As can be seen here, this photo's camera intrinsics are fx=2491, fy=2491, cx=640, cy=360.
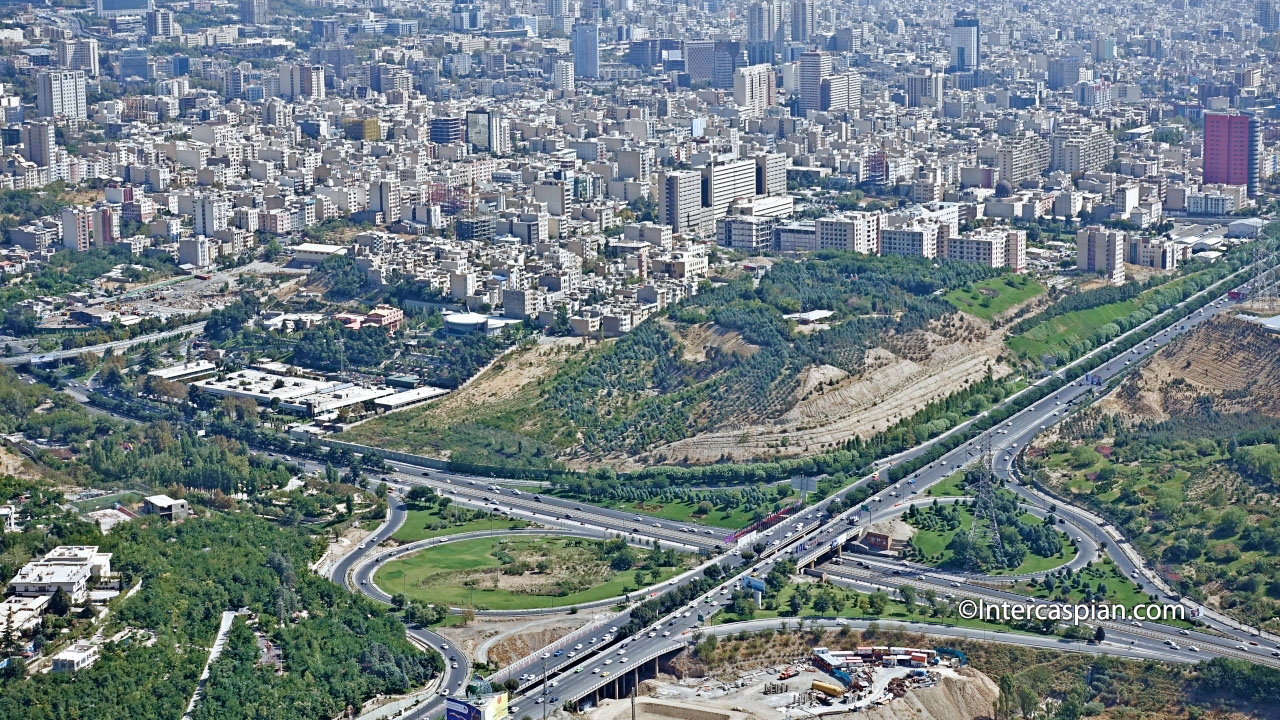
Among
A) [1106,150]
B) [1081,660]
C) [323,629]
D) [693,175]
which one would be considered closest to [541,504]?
[323,629]

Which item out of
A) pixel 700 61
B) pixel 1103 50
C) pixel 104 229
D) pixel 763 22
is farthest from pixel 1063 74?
pixel 104 229

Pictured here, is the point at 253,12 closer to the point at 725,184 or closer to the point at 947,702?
the point at 725,184

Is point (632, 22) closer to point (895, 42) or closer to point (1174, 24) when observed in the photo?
point (895, 42)

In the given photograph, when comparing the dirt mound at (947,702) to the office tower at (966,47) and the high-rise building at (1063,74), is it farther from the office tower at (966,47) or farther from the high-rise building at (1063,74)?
the office tower at (966,47)

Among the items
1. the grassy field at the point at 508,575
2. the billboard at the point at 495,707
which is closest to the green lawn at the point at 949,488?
the grassy field at the point at 508,575

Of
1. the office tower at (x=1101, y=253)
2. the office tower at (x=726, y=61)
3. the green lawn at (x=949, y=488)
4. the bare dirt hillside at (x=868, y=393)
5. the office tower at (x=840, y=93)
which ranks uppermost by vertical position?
the office tower at (x=726, y=61)
